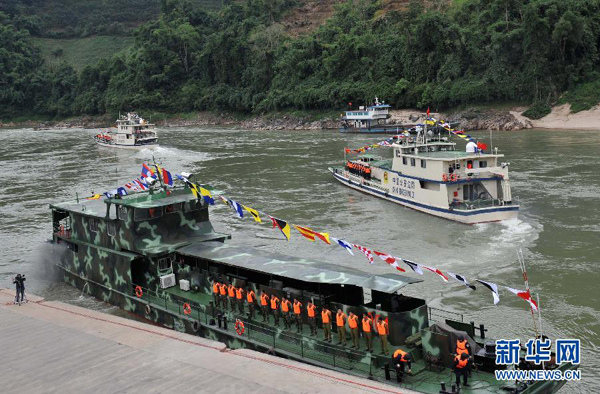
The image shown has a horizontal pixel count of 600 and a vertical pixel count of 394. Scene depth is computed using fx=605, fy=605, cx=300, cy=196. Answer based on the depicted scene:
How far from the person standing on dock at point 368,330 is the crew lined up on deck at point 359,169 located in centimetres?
2882

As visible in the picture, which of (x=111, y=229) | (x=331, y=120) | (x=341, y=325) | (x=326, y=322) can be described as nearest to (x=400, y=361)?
(x=341, y=325)

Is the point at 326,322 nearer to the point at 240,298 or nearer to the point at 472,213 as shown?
the point at 240,298

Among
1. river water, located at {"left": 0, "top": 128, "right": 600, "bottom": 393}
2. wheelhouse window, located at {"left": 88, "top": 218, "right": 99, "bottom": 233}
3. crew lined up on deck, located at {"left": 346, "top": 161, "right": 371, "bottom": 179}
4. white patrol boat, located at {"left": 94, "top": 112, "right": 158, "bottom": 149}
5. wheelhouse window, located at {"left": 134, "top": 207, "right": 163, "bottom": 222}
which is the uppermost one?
white patrol boat, located at {"left": 94, "top": 112, "right": 158, "bottom": 149}

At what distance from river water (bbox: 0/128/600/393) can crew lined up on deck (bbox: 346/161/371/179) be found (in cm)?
189

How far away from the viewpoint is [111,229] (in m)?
18.9

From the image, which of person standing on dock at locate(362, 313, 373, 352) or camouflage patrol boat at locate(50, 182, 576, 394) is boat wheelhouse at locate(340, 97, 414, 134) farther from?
person standing on dock at locate(362, 313, 373, 352)

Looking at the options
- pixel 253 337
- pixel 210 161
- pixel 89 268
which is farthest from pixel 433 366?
pixel 210 161

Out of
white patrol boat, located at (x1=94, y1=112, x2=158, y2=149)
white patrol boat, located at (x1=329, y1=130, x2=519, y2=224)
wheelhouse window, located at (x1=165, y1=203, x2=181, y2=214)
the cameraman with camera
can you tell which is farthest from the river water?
white patrol boat, located at (x1=94, y1=112, x2=158, y2=149)

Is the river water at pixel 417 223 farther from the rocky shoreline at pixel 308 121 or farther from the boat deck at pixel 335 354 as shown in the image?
the rocky shoreline at pixel 308 121

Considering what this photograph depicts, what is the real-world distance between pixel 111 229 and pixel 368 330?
9.76m

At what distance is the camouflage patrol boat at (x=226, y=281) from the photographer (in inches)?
488

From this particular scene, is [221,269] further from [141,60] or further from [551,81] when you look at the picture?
[141,60]

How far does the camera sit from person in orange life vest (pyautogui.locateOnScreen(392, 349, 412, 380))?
39.0 feet

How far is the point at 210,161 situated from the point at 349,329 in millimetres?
44700
